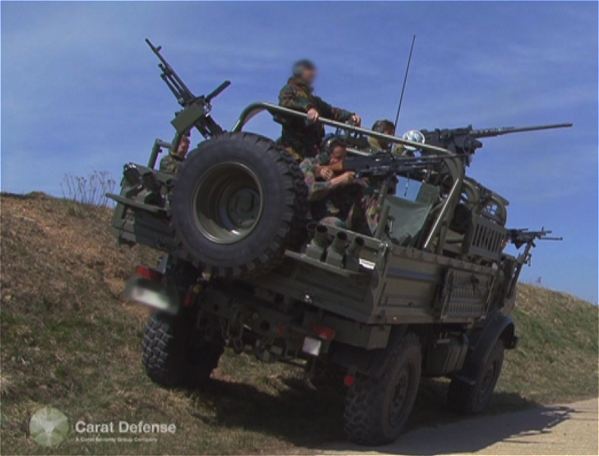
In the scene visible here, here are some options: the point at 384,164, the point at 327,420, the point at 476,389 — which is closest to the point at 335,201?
the point at 384,164

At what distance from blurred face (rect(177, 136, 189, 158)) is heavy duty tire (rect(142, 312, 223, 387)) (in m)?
1.47

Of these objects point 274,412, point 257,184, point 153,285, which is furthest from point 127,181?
point 274,412

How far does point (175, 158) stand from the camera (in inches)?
302

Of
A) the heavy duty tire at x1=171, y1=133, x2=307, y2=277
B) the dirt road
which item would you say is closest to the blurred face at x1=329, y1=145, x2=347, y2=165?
the heavy duty tire at x1=171, y1=133, x2=307, y2=277

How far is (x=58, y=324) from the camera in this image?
332 inches

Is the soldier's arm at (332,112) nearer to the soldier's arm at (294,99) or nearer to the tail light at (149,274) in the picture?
the soldier's arm at (294,99)

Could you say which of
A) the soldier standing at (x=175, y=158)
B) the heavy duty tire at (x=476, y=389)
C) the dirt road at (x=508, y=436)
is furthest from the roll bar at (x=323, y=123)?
the heavy duty tire at (x=476, y=389)

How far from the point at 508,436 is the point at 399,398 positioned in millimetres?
1714

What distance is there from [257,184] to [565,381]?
1091 cm

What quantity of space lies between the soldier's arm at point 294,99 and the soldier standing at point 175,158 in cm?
98

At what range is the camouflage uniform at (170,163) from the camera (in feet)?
24.7

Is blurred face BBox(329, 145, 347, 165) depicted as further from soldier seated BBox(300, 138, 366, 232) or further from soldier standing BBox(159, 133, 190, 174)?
soldier standing BBox(159, 133, 190, 174)

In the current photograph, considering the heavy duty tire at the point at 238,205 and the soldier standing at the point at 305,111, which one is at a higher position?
the soldier standing at the point at 305,111

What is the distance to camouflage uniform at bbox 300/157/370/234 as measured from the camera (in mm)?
6922
